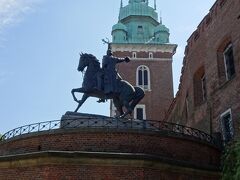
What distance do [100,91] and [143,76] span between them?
31203mm

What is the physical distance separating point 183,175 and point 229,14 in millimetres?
9738

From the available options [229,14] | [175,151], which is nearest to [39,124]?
[175,151]

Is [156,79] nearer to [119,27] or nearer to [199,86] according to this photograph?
[119,27]

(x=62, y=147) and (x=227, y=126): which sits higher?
(x=227, y=126)

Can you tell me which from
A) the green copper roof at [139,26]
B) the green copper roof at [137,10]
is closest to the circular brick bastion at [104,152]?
the green copper roof at [139,26]

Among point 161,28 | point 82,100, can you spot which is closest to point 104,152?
point 82,100

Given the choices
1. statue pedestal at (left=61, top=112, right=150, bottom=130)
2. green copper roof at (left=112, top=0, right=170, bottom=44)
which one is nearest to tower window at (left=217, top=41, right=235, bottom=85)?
statue pedestal at (left=61, top=112, right=150, bottom=130)

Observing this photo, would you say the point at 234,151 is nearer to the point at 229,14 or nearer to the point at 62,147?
the point at 62,147

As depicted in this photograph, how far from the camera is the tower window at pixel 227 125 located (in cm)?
2134

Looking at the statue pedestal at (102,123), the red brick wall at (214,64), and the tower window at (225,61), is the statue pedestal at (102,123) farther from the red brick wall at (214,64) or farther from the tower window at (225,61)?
the tower window at (225,61)

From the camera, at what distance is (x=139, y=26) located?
52406 mm

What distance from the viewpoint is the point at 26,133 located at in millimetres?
16312

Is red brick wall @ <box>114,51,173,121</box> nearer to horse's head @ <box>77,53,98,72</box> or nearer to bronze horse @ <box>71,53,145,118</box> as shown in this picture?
horse's head @ <box>77,53,98,72</box>

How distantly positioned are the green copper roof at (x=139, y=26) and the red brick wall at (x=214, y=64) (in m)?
21.8
